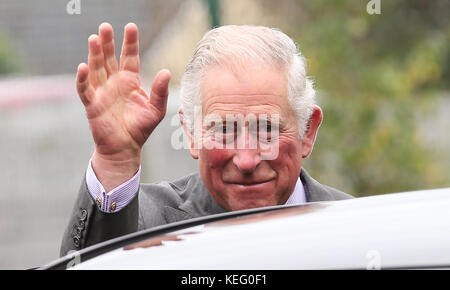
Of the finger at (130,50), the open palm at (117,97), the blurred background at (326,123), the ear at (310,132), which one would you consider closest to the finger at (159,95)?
the open palm at (117,97)

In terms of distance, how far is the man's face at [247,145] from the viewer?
285 cm

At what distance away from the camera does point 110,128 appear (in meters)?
2.71

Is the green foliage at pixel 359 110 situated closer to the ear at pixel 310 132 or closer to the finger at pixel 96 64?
the ear at pixel 310 132

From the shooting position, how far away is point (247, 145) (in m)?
2.85

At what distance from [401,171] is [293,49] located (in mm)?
5980

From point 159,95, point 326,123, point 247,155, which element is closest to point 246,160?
point 247,155

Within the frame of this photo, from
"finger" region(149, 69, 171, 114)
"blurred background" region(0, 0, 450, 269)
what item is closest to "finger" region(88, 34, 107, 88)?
"finger" region(149, 69, 171, 114)

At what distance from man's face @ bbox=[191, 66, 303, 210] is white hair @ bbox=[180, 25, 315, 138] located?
0.03 m

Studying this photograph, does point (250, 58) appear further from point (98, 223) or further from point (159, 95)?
point (98, 223)

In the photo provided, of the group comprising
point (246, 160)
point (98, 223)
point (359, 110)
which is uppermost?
point (359, 110)

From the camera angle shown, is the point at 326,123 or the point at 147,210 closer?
the point at 147,210

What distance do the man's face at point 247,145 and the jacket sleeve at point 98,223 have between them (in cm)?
28

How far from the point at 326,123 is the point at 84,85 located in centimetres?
593
